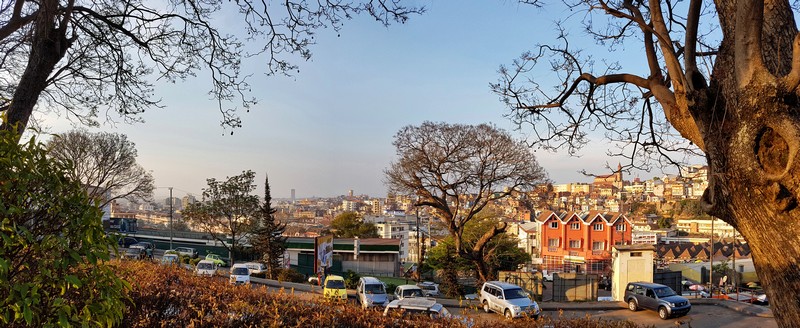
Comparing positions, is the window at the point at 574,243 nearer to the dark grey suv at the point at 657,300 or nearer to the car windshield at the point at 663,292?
the dark grey suv at the point at 657,300

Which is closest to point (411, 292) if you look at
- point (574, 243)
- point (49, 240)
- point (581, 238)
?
point (49, 240)

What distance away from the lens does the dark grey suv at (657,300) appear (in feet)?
50.1

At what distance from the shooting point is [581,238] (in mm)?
47031

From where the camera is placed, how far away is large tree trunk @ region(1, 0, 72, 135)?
5527mm

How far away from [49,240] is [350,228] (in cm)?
5008

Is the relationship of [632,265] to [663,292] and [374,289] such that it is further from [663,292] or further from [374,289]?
[374,289]

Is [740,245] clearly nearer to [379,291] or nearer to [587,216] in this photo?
[587,216]

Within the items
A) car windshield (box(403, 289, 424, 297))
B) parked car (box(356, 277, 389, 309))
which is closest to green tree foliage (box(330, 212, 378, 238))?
parked car (box(356, 277, 389, 309))

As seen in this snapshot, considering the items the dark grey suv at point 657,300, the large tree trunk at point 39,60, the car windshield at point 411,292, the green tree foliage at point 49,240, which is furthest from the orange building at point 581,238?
the green tree foliage at point 49,240

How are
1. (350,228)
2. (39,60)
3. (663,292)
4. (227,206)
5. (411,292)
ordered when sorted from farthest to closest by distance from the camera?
(350,228) → (227,206) → (411,292) → (663,292) → (39,60)

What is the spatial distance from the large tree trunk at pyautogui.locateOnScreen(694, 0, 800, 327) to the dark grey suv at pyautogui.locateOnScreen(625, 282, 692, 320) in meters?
13.9

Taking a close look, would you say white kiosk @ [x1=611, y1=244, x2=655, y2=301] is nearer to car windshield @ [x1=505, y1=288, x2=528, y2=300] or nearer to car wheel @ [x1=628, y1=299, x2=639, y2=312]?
car wheel @ [x1=628, y1=299, x2=639, y2=312]

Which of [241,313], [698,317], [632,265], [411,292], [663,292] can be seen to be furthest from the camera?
[632,265]

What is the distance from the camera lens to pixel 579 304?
17734 mm
